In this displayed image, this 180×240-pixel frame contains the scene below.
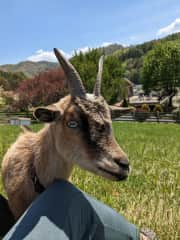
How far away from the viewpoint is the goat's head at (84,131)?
217cm

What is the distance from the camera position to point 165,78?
191 ft

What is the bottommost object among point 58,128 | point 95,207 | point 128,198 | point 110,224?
point 128,198

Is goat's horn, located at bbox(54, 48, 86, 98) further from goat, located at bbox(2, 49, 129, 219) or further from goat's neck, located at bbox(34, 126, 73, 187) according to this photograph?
goat's neck, located at bbox(34, 126, 73, 187)

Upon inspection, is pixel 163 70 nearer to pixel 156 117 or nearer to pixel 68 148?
pixel 156 117

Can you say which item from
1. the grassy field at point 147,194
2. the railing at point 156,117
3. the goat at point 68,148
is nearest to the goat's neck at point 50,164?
the goat at point 68,148

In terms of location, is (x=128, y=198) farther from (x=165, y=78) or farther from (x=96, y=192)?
(x=165, y=78)

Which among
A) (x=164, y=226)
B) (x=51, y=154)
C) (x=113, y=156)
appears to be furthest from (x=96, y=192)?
(x=113, y=156)

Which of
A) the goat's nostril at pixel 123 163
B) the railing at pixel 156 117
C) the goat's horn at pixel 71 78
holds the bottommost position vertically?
the railing at pixel 156 117

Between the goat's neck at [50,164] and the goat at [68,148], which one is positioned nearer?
the goat at [68,148]

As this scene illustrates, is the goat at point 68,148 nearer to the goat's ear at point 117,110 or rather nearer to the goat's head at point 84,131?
the goat's head at point 84,131

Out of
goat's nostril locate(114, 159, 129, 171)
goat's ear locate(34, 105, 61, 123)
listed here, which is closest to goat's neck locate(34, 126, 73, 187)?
goat's ear locate(34, 105, 61, 123)

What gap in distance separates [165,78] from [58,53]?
190ft

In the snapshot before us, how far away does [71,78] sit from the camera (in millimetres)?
2502

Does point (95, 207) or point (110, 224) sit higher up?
point (95, 207)
